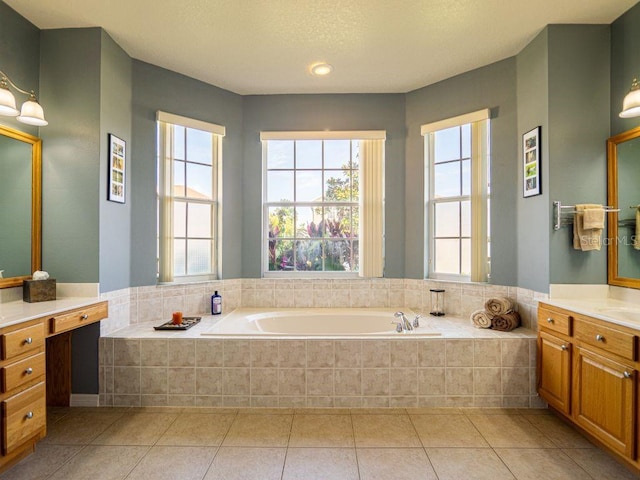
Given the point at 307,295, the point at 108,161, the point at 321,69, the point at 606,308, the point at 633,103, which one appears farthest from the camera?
the point at 307,295

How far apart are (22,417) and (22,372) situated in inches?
9.2

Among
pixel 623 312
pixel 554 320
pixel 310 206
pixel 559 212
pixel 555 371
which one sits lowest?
pixel 555 371

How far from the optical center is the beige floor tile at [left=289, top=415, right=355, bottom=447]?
2137 millimetres

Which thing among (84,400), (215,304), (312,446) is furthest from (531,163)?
(84,400)

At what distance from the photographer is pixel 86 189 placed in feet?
8.48

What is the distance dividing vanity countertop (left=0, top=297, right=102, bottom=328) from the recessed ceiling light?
2.53m

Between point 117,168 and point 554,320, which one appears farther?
point 117,168

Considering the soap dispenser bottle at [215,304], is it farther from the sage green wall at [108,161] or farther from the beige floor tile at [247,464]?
the beige floor tile at [247,464]

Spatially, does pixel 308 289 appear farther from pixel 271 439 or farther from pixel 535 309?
pixel 535 309

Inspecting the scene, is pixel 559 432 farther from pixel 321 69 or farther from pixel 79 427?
pixel 321 69

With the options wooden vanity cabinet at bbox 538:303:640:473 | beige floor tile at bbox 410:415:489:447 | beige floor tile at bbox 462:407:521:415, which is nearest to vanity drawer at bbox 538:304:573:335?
wooden vanity cabinet at bbox 538:303:640:473

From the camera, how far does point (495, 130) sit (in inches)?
122

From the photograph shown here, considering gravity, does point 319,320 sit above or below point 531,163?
below

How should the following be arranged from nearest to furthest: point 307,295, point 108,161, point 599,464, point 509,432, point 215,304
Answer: point 599,464, point 509,432, point 108,161, point 215,304, point 307,295
